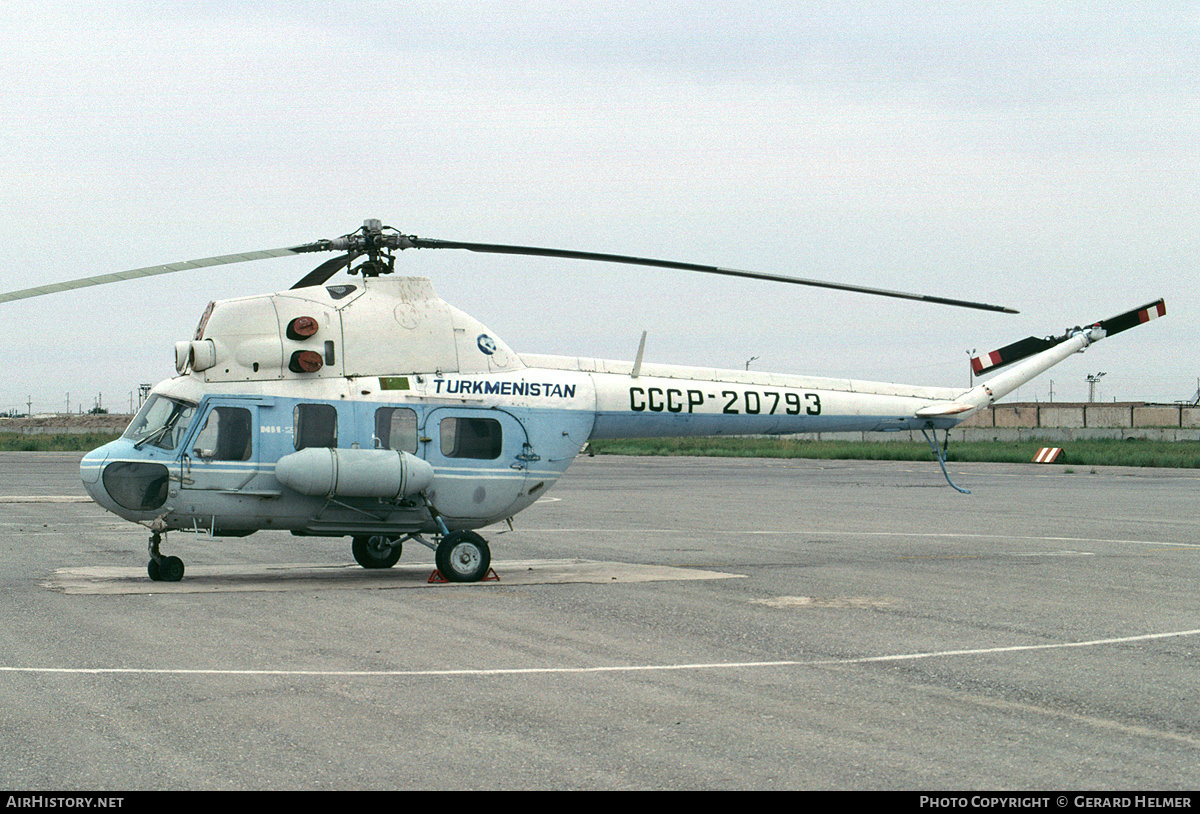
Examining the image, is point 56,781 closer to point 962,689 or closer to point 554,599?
point 962,689

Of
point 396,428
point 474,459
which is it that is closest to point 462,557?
point 474,459

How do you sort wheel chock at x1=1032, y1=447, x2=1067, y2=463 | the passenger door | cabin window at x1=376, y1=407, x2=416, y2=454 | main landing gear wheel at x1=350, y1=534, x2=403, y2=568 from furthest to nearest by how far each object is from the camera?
wheel chock at x1=1032, y1=447, x2=1067, y2=463 < main landing gear wheel at x1=350, y1=534, x2=403, y2=568 < the passenger door < cabin window at x1=376, y1=407, x2=416, y2=454

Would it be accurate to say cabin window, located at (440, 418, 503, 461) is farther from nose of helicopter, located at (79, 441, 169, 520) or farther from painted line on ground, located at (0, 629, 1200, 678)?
painted line on ground, located at (0, 629, 1200, 678)

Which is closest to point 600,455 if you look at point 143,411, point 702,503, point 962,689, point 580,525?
point 702,503

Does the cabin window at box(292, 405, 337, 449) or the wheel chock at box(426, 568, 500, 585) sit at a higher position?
the cabin window at box(292, 405, 337, 449)

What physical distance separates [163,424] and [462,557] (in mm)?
4436

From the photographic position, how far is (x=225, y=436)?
1619cm

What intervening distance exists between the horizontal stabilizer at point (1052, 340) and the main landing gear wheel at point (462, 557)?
9657 millimetres

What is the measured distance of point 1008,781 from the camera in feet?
22.5

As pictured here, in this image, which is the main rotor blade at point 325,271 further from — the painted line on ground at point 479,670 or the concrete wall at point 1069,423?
the concrete wall at point 1069,423

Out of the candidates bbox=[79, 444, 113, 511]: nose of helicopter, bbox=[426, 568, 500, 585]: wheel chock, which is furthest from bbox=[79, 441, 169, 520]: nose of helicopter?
bbox=[426, 568, 500, 585]: wheel chock

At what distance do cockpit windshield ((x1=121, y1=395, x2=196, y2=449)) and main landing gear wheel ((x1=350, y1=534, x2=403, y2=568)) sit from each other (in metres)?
3.33

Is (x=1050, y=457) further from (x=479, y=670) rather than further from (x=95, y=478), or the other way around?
(x=479, y=670)

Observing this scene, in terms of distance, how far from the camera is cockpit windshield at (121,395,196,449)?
16.1 metres
